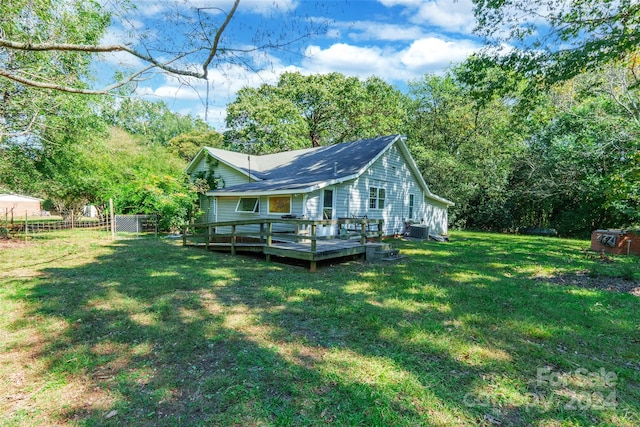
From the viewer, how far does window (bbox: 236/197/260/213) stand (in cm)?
1357

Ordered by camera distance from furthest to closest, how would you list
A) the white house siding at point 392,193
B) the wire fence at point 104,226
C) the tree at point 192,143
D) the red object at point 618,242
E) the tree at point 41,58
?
1. the tree at point 192,143
2. the wire fence at point 104,226
3. the white house siding at point 392,193
4. the red object at point 618,242
5. the tree at point 41,58

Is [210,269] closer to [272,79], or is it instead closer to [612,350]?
[272,79]

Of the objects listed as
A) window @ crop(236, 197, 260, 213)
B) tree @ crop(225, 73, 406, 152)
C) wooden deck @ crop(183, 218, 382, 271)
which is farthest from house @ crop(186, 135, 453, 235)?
tree @ crop(225, 73, 406, 152)

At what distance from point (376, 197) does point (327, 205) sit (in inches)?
125

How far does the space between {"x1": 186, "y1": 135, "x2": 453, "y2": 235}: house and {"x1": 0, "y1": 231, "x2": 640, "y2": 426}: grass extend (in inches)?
203

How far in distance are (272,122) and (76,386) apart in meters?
24.0

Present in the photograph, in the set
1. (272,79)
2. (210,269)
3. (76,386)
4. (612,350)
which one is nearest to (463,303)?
(612,350)

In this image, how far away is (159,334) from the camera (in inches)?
160

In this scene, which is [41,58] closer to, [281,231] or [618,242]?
[281,231]

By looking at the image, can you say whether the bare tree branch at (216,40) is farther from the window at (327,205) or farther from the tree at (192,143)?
the tree at (192,143)

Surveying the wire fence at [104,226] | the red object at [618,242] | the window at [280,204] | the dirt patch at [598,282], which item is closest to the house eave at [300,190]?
the window at [280,204]

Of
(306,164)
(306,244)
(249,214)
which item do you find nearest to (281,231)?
(249,214)

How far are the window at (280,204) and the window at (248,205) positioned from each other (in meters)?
1.05

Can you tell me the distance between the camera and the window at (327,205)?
1194 cm
